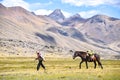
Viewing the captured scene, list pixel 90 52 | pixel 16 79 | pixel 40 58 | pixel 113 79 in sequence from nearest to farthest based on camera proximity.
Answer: pixel 113 79 < pixel 16 79 < pixel 40 58 < pixel 90 52

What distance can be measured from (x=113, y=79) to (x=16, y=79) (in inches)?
416

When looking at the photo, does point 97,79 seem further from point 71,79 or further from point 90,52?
point 90,52

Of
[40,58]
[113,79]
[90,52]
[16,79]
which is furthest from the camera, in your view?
[90,52]

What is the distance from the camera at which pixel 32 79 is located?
3459cm

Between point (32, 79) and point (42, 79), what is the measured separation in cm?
118

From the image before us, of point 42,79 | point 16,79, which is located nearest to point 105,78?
point 42,79

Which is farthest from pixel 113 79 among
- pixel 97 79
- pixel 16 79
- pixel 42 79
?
pixel 16 79

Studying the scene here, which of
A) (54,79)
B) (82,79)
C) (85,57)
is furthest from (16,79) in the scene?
(85,57)

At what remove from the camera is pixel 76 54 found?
191 ft

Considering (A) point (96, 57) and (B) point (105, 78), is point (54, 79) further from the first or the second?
(A) point (96, 57)

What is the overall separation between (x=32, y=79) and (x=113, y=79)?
28.2 ft

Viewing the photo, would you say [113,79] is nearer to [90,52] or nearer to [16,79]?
[16,79]

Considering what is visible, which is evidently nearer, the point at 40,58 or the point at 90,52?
the point at 40,58

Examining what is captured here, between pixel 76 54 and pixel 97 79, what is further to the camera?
pixel 76 54
